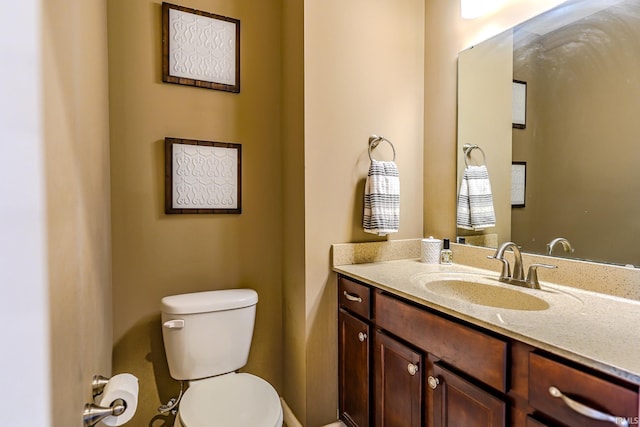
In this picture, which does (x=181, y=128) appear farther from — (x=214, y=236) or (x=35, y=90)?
(x=35, y=90)

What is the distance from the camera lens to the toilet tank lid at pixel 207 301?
1.50 m

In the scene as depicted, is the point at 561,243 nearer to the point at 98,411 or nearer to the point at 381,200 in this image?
the point at 381,200

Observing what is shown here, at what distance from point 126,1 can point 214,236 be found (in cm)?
121

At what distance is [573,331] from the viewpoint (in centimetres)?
83

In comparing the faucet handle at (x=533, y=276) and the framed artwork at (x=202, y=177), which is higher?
the framed artwork at (x=202, y=177)

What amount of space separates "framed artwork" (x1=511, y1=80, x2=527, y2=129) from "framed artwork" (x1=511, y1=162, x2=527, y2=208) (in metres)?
0.18

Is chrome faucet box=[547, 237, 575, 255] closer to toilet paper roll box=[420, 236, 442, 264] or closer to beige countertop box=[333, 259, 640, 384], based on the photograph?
beige countertop box=[333, 259, 640, 384]

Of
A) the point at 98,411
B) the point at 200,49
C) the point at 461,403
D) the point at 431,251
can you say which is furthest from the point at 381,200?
the point at 98,411

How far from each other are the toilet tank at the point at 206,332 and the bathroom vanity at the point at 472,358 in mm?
503

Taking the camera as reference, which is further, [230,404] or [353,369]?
[353,369]

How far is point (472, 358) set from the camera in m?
0.97

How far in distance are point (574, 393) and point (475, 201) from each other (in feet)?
3.60

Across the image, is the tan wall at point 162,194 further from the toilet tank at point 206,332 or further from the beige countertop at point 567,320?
the beige countertop at point 567,320

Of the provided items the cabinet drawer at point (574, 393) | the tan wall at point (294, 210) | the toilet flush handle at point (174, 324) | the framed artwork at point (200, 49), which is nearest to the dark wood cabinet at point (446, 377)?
the cabinet drawer at point (574, 393)
